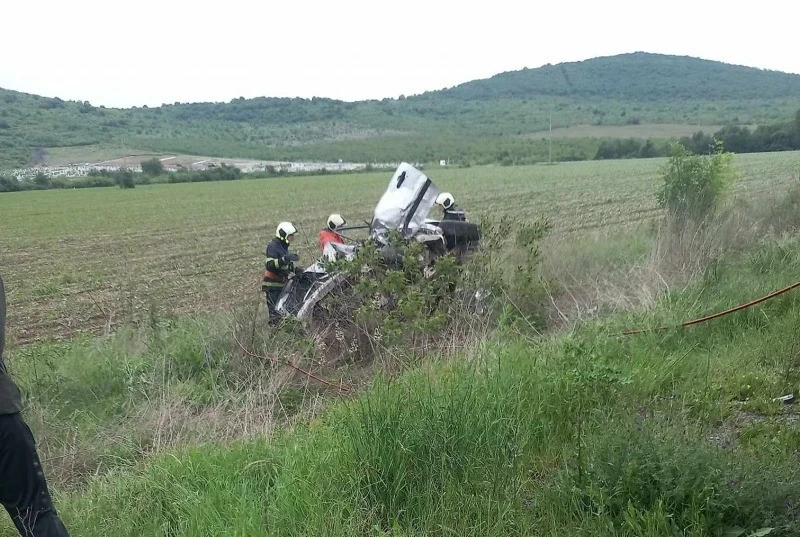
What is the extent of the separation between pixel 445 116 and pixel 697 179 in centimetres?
4854

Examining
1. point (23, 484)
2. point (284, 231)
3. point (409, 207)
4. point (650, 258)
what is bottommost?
point (23, 484)

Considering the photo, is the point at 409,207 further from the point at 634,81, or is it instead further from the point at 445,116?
the point at 634,81

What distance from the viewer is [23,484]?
2881mm

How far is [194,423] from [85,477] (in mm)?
863

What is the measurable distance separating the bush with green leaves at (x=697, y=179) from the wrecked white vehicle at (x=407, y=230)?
4184mm

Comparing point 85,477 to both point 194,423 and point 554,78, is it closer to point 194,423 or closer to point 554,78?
point 194,423

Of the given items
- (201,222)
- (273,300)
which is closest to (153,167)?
(201,222)

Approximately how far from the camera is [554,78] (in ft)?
300

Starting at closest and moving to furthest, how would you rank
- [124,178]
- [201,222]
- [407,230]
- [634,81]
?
[407,230]
[201,222]
[124,178]
[634,81]

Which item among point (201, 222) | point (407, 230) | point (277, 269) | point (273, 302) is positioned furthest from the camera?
point (201, 222)

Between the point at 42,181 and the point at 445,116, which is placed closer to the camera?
the point at 42,181

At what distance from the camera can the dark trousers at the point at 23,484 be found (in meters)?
2.84

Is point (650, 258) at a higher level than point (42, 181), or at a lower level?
lower

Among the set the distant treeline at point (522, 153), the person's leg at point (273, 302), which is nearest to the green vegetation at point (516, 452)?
the person's leg at point (273, 302)
